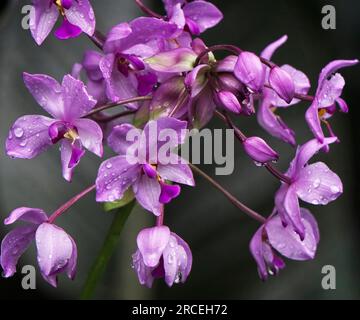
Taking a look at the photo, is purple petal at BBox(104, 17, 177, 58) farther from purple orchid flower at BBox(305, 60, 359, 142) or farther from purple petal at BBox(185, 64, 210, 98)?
purple orchid flower at BBox(305, 60, 359, 142)

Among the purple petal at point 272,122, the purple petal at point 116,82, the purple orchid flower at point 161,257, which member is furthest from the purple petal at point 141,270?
the purple petal at point 272,122

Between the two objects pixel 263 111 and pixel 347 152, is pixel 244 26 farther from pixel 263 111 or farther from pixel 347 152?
pixel 263 111

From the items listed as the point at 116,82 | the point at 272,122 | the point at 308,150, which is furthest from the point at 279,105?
the point at 116,82

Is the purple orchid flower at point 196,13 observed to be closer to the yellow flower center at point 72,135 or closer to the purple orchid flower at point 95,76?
the purple orchid flower at point 95,76

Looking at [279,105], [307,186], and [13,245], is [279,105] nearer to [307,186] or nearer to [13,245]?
[307,186]

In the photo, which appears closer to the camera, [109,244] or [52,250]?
[52,250]

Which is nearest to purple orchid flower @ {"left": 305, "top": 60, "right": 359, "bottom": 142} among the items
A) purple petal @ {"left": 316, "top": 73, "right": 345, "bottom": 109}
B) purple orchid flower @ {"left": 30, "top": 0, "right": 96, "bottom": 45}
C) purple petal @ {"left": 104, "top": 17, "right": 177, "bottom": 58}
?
purple petal @ {"left": 316, "top": 73, "right": 345, "bottom": 109}
